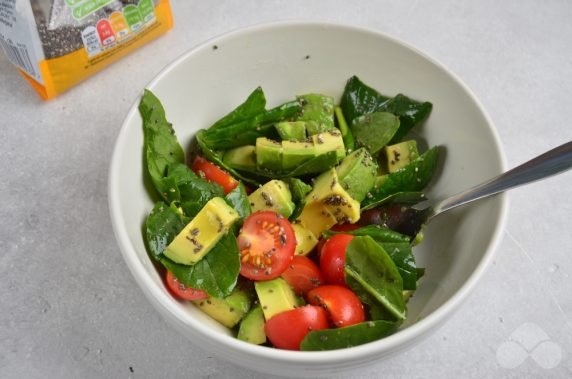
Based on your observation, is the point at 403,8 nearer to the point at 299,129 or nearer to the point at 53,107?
the point at 299,129

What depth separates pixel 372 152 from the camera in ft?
4.48

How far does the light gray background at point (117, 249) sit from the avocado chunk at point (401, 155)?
0.31 metres

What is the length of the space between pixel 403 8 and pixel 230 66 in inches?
30.5

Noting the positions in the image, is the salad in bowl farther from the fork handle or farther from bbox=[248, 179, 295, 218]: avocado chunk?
the fork handle

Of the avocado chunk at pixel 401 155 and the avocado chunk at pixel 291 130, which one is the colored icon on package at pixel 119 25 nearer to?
the avocado chunk at pixel 291 130

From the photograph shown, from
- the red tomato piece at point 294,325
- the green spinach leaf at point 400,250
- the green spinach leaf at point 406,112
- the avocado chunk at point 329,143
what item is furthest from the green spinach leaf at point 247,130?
the red tomato piece at point 294,325

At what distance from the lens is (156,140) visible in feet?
4.17

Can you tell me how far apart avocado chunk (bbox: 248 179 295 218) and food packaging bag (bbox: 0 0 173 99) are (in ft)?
2.32

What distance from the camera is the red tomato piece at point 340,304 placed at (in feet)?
3.55

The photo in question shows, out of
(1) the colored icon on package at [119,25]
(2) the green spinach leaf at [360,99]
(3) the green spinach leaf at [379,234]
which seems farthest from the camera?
(1) the colored icon on package at [119,25]

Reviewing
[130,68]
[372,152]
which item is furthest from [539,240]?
[130,68]

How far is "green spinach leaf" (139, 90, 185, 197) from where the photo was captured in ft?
4.07

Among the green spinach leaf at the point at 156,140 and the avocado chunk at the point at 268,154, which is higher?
the green spinach leaf at the point at 156,140

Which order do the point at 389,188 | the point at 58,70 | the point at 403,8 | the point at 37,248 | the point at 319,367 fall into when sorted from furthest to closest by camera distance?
the point at 403,8
the point at 58,70
the point at 37,248
the point at 389,188
the point at 319,367
